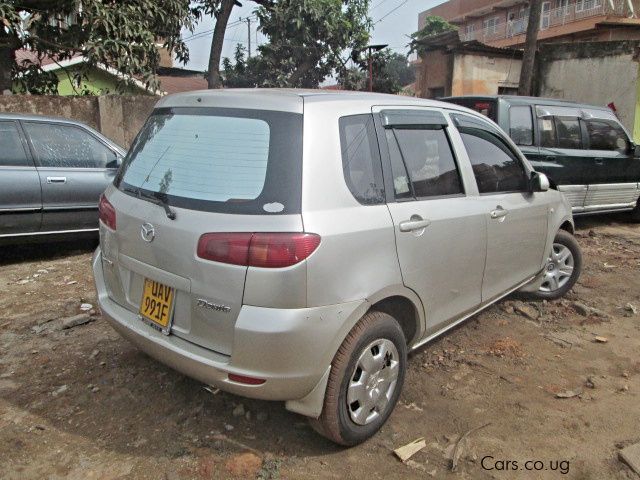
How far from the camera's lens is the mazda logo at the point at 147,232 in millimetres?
2393

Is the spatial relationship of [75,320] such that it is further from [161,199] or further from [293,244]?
[293,244]

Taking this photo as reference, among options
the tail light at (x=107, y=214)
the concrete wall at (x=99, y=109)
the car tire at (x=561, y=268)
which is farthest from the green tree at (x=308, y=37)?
the tail light at (x=107, y=214)

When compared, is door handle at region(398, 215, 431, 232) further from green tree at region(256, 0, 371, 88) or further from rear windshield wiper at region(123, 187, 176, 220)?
green tree at region(256, 0, 371, 88)

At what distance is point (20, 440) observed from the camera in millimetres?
2598

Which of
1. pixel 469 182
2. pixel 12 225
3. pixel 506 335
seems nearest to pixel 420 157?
pixel 469 182

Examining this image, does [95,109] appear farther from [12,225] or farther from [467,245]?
[467,245]

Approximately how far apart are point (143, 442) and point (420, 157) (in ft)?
6.76

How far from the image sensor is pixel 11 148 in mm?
5227

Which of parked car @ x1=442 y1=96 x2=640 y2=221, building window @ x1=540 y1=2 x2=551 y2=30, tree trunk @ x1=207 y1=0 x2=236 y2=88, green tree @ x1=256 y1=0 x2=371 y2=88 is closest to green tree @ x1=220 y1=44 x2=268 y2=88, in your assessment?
green tree @ x1=256 y1=0 x2=371 y2=88

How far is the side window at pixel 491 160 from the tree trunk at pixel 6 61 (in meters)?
8.41

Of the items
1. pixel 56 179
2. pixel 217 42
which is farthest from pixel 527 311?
pixel 217 42

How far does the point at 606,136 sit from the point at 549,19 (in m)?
28.0

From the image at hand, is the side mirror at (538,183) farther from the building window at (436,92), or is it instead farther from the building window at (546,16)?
the building window at (546,16)

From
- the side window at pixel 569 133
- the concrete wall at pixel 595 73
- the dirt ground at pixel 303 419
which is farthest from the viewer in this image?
the concrete wall at pixel 595 73
